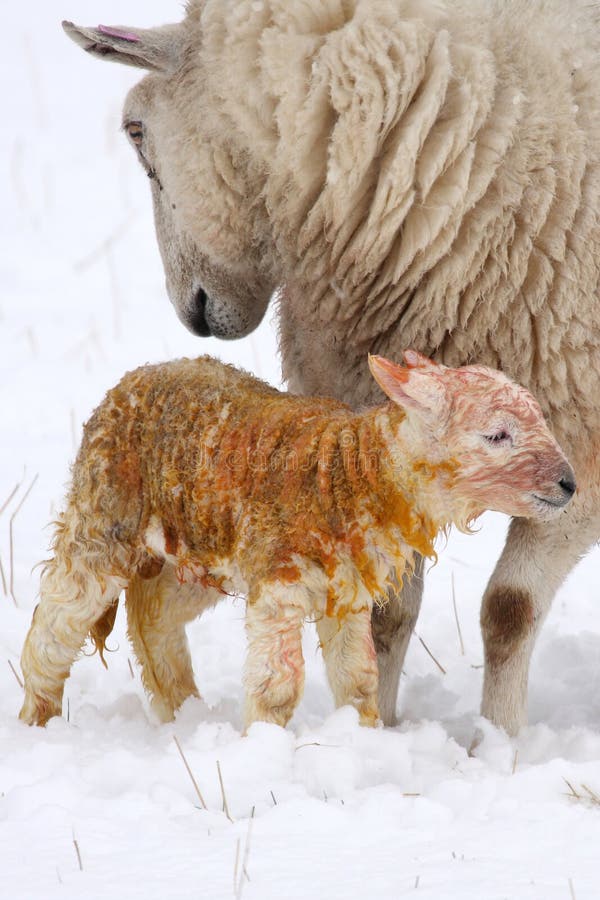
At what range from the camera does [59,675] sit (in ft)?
13.8

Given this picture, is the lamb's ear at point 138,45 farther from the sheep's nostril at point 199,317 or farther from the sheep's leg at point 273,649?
the sheep's leg at point 273,649

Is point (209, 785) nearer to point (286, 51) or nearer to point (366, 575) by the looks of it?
point (366, 575)

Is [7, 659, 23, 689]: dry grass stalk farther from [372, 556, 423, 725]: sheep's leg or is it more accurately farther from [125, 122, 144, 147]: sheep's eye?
[125, 122, 144, 147]: sheep's eye

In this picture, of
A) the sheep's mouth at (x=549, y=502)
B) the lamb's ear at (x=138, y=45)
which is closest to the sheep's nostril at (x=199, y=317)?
the lamb's ear at (x=138, y=45)

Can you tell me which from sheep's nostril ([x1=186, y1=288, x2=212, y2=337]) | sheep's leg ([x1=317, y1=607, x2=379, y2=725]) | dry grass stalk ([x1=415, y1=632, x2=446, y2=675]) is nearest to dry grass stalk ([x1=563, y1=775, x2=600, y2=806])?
sheep's leg ([x1=317, y1=607, x2=379, y2=725])

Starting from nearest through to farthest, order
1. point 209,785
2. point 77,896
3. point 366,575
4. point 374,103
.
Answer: point 77,896
point 209,785
point 366,575
point 374,103

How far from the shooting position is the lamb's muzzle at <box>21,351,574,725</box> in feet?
11.7

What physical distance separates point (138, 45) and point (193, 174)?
43 cm

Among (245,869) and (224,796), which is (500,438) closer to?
(224,796)

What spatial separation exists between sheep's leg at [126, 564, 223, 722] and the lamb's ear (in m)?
1.56

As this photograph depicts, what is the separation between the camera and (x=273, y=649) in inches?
142

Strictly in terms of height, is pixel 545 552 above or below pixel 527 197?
below

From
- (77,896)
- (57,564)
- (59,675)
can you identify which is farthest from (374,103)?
(77,896)

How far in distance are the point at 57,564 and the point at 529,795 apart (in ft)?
4.81
